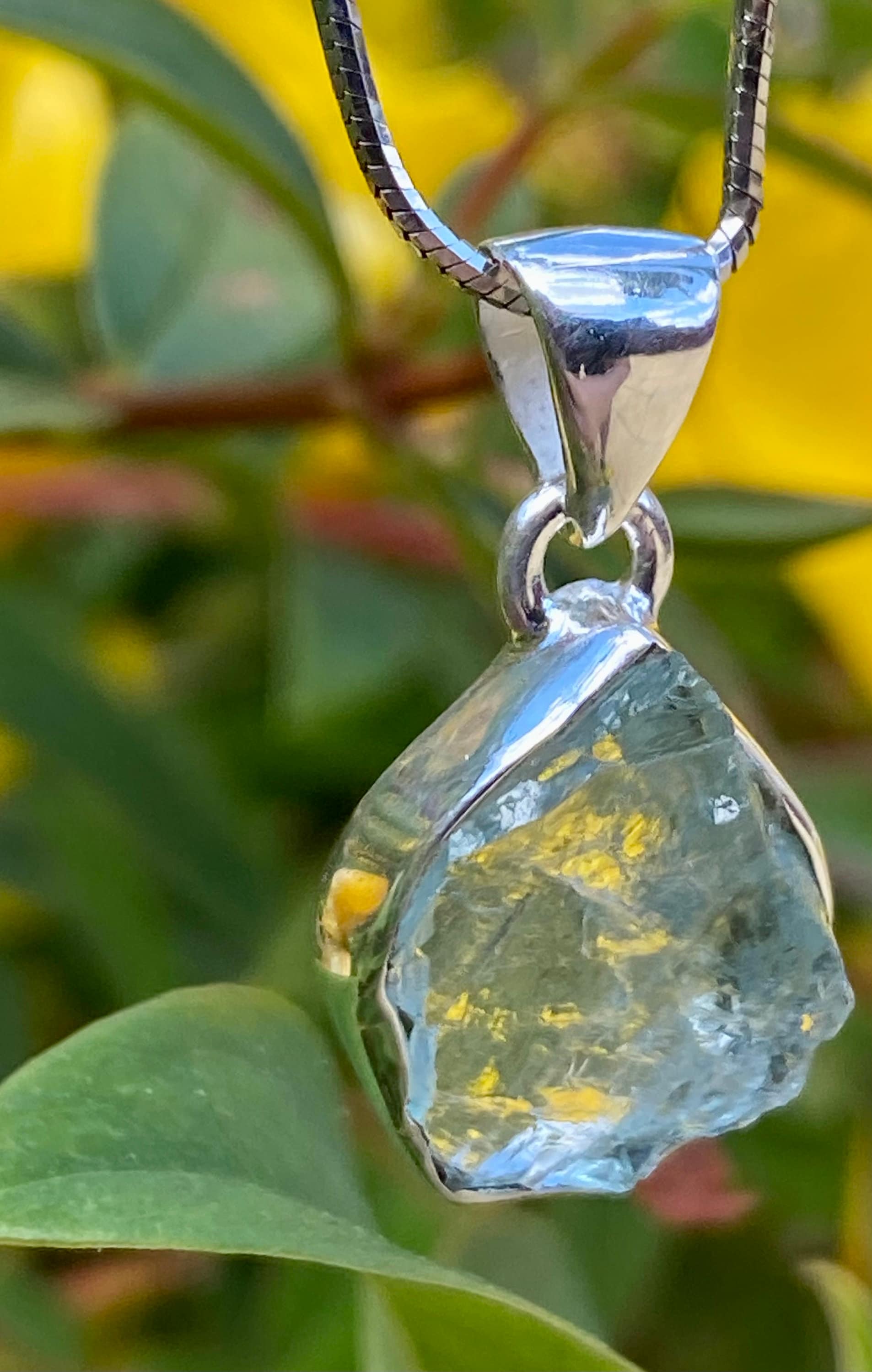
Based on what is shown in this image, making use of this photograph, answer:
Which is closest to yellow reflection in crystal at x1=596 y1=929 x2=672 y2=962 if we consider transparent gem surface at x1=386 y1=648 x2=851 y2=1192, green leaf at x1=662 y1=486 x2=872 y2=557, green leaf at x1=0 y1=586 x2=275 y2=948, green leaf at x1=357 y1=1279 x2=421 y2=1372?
transparent gem surface at x1=386 y1=648 x2=851 y2=1192

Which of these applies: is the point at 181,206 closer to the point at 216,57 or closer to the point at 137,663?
the point at 216,57

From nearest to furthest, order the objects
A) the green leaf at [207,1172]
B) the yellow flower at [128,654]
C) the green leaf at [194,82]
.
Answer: the green leaf at [207,1172]
the green leaf at [194,82]
the yellow flower at [128,654]

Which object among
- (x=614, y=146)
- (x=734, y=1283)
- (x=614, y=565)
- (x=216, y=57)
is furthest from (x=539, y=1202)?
(x=614, y=146)

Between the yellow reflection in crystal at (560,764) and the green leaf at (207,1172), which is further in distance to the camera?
the yellow reflection in crystal at (560,764)

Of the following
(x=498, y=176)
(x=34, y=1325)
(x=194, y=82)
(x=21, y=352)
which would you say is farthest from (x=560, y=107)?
(x=34, y=1325)

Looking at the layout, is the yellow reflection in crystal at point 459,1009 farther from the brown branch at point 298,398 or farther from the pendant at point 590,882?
the brown branch at point 298,398

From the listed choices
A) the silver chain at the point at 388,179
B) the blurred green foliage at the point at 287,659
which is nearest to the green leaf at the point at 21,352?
the blurred green foliage at the point at 287,659
